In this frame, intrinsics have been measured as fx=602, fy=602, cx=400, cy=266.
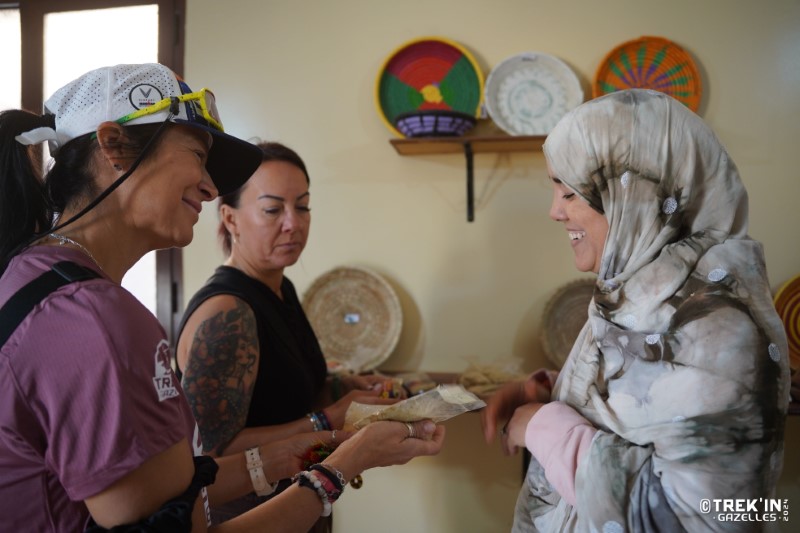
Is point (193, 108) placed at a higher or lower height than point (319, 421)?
higher

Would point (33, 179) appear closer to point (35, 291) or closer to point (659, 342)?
point (35, 291)

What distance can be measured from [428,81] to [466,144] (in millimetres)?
362

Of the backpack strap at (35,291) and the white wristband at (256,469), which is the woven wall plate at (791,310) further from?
the backpack strap at (35,291)

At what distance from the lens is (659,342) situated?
104 cm

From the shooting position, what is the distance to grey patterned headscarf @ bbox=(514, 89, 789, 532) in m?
0.96

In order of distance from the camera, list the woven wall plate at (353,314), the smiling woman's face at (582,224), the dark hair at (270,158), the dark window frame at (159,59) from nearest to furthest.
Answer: the smiling woman's face at (582,224)
the dark hair at (270,158)
the woven wall plate at (353,314)
the dark window frame at (159,59)

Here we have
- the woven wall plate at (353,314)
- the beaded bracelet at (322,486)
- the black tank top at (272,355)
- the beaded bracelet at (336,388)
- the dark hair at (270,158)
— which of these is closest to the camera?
the beaded bracelet at (322,486)

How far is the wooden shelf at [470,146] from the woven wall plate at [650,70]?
0.35 metres

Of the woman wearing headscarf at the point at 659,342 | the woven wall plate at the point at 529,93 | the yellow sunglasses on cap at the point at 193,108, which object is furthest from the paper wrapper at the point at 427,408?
the woven wall plate at the point at 529,93

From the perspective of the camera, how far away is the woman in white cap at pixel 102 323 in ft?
2.44

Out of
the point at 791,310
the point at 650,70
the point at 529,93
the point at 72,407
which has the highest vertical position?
the point at 650,70

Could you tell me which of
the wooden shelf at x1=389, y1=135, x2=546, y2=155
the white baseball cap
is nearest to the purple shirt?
the white baseball cap

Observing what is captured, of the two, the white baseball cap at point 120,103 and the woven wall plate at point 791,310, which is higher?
the white baseball cap at point 120,103

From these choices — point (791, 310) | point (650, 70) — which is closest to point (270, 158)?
point (650, 70)
